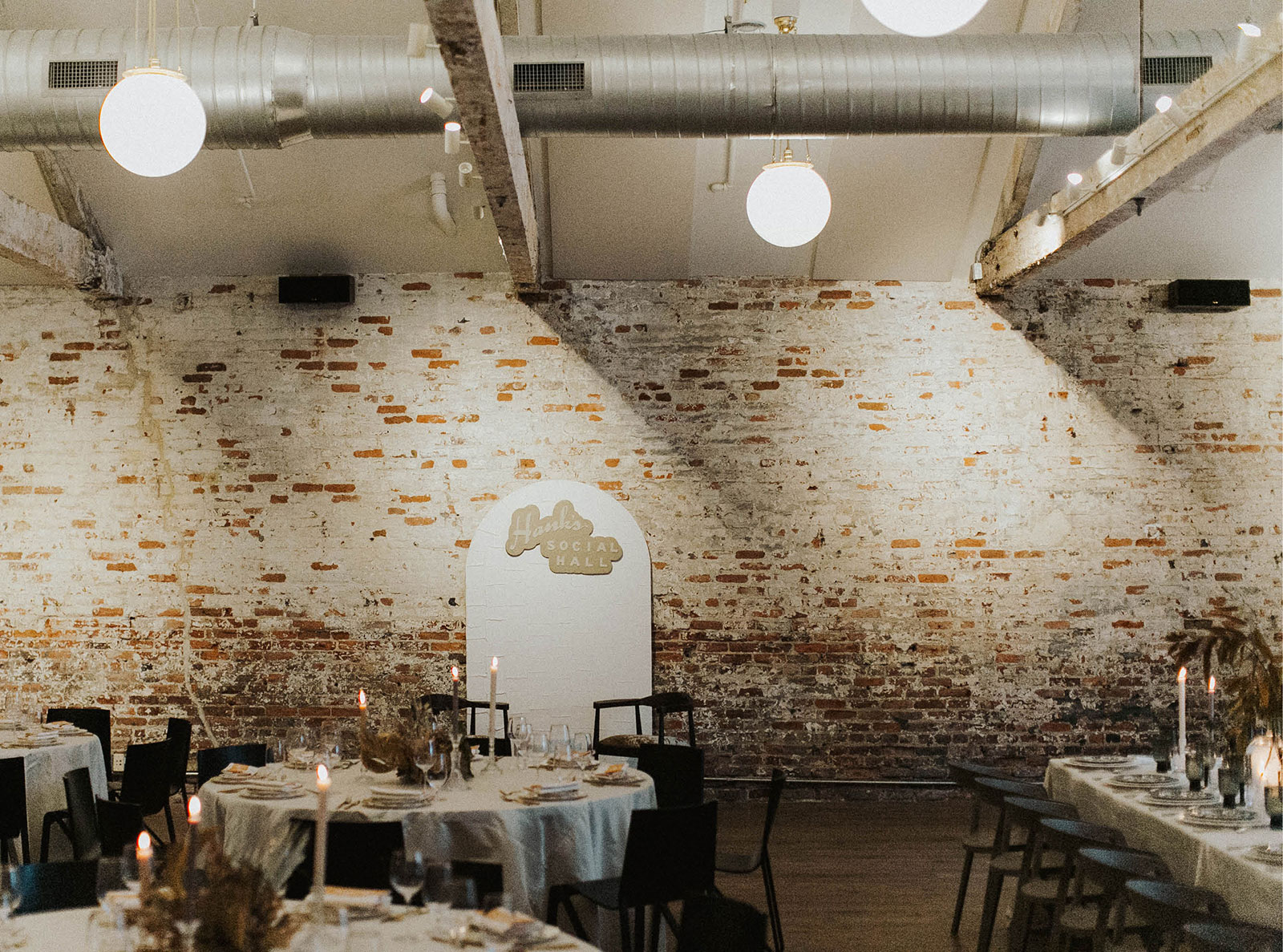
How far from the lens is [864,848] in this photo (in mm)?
Answer: 6211

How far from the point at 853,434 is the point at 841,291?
97cm

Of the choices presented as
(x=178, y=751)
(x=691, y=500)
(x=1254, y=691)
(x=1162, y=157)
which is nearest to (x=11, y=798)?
(x=178, y=751)

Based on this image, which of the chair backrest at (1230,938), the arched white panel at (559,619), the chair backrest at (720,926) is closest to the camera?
the chair backrest at (720,926)

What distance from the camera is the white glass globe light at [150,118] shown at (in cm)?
366

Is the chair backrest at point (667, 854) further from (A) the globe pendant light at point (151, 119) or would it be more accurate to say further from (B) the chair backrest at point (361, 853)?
(A) the globe pendant light at point (151, 119)

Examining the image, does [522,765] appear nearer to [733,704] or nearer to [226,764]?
[226,764]

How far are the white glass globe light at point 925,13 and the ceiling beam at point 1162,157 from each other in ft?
7.82

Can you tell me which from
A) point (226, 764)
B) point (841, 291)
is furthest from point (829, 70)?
point (226, 764)

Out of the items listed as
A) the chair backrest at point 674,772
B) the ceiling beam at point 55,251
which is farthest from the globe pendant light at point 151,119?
the chair backrest at point 674,772

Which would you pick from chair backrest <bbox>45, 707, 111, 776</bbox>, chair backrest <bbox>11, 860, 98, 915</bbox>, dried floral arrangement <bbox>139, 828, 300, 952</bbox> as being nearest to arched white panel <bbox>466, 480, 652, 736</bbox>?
chair backrest <bbox>45, 707, 111, 776</bbox>

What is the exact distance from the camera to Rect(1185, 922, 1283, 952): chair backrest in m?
2.65

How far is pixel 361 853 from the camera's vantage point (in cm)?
325

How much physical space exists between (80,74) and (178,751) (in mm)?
3065

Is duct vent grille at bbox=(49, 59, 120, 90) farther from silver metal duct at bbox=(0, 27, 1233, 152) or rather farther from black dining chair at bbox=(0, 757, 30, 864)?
black dining chair at bbox=(0, 757, 30, 864)
